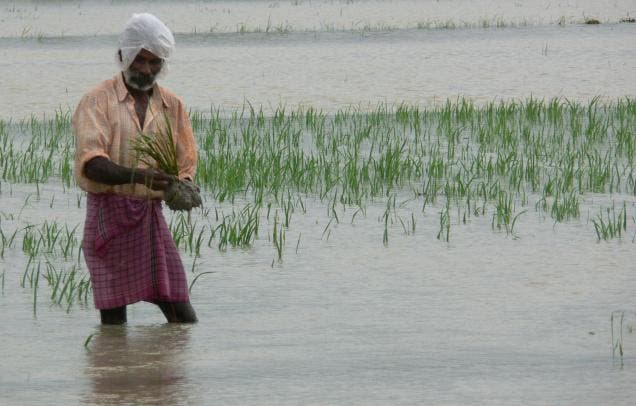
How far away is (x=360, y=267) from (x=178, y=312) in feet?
4.09

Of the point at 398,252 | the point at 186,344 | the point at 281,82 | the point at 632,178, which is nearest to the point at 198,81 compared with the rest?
the point at 281,82

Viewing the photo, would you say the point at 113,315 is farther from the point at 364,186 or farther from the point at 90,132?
the point at 364,186

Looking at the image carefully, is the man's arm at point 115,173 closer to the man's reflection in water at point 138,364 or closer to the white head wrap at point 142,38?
the white head wrap at point 142,38

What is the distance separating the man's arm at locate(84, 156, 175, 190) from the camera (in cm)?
361

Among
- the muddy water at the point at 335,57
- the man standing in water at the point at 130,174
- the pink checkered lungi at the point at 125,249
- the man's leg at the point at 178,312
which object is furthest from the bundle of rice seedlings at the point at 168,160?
the muddy water at the point at 335,57

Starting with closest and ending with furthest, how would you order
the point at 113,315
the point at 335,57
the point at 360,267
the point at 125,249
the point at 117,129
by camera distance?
the point at 117,129, the point at 125,249, the point at 113,315, the point at 360,267, the point at 335,57

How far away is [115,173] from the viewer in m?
3.61

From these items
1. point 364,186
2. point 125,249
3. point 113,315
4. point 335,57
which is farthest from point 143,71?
point 335,57

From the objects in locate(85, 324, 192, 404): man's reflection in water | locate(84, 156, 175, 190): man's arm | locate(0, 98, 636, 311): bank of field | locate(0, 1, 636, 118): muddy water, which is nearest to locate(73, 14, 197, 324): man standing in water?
locate(84, 156, 175, 190): man's arm

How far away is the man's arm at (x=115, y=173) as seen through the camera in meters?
3.61

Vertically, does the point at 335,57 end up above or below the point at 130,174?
below

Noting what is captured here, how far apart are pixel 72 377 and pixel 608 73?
38.1 feet

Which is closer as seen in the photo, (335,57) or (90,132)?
(90,132)

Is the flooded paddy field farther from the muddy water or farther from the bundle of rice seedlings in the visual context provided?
the muddy water
